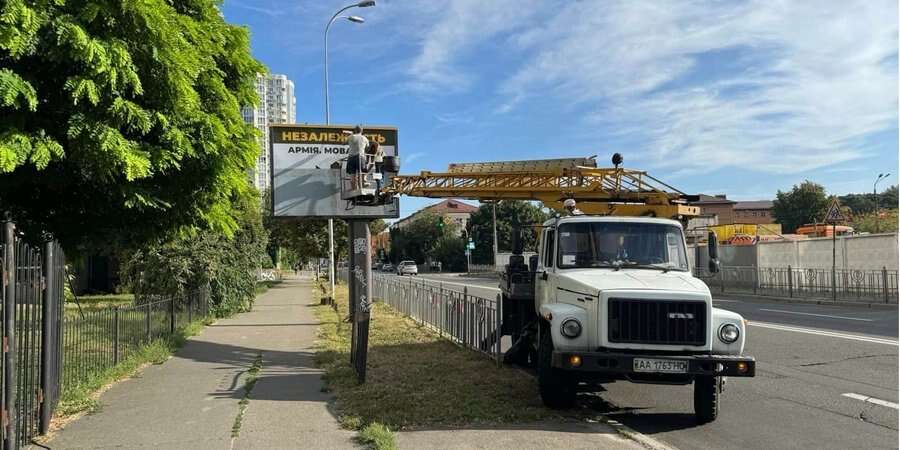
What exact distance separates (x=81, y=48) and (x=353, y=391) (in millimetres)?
4850

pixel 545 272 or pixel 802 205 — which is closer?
pixel 545 272

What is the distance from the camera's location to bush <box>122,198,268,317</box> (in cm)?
1705

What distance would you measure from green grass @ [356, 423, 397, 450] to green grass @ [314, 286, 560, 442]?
3 cm

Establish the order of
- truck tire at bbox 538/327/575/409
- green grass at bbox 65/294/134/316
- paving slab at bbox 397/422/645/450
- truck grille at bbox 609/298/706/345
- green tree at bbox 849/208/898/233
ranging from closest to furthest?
1. paving slab at bbox 397/422/645/450
2. truck grille at bbox 609/298/706/345
3. truck tire at bbox 538/327/575/409
4. green grass at bbox 65/294/134/316
5. green tree at bbox 849/208/898/233

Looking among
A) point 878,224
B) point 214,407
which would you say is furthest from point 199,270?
point 878,224

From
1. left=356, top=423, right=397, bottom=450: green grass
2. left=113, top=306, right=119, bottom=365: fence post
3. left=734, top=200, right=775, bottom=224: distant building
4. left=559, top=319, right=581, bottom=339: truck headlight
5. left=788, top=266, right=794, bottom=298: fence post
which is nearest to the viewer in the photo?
left=356, top=423, right=397, bottom=450: green grass

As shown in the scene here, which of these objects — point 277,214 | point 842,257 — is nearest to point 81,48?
point 277,214

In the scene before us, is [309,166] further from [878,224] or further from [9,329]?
[878,224]

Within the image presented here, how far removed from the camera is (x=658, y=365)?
21.1 feet

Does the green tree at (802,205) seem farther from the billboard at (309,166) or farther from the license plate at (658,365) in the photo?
the license plate at (658,365)

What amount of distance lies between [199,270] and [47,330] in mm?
11447

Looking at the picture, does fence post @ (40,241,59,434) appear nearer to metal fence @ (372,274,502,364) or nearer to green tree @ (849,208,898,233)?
metal fence @ (372,274,502,364)

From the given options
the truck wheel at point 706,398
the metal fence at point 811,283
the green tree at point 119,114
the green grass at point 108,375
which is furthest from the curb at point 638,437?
the metal fence at point 811,283

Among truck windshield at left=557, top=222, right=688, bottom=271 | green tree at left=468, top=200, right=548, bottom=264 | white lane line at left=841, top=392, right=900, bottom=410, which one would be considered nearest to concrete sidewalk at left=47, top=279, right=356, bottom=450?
truck windshield at left=557, top=222, right=688, bottom=271
